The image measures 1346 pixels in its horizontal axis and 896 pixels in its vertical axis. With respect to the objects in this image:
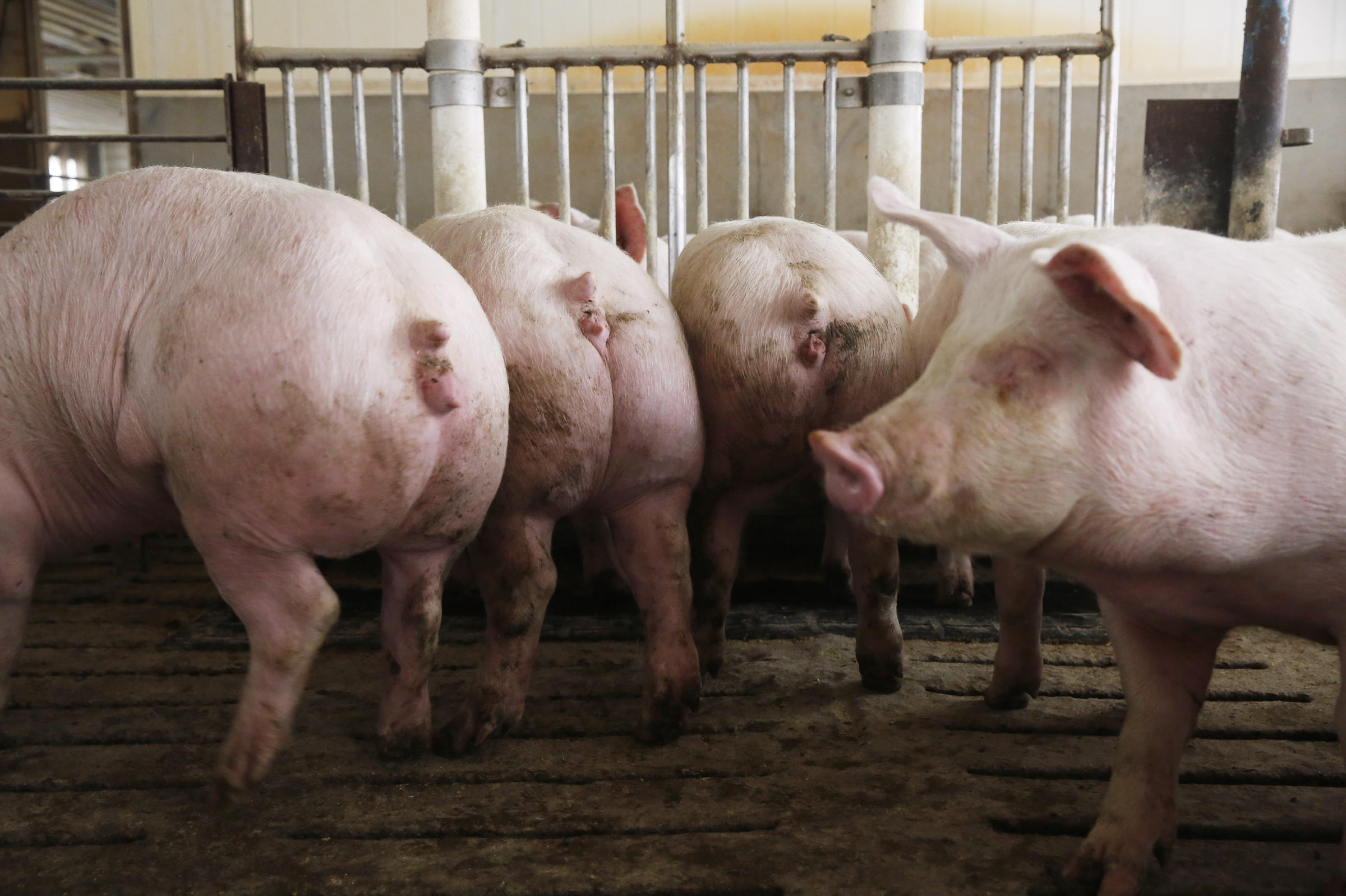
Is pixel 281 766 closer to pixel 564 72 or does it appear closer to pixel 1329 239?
pixel 1329 239

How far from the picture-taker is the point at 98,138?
378 cm

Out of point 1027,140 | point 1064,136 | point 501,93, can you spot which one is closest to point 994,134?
point 1027,140

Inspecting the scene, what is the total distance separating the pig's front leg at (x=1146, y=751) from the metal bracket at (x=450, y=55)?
344 cm

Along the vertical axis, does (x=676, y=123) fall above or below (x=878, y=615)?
above

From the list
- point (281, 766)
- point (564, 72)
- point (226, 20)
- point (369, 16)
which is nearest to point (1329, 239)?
point (281, 766)

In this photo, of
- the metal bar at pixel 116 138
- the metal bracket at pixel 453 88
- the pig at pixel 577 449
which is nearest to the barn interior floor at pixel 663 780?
the pig at pixel 577 449

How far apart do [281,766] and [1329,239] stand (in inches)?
93.9

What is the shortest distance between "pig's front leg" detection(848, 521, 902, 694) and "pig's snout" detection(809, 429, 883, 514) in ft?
4.18

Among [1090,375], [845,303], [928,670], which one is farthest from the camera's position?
[928,670]

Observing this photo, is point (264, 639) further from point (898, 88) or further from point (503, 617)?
point (898, 88)

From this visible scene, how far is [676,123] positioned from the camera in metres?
4.27

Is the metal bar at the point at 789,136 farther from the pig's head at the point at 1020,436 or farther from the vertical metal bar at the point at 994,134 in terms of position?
the pig's head at the point at 1020,436

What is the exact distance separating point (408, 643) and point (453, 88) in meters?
2.75

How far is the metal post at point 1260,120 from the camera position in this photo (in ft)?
10.5
